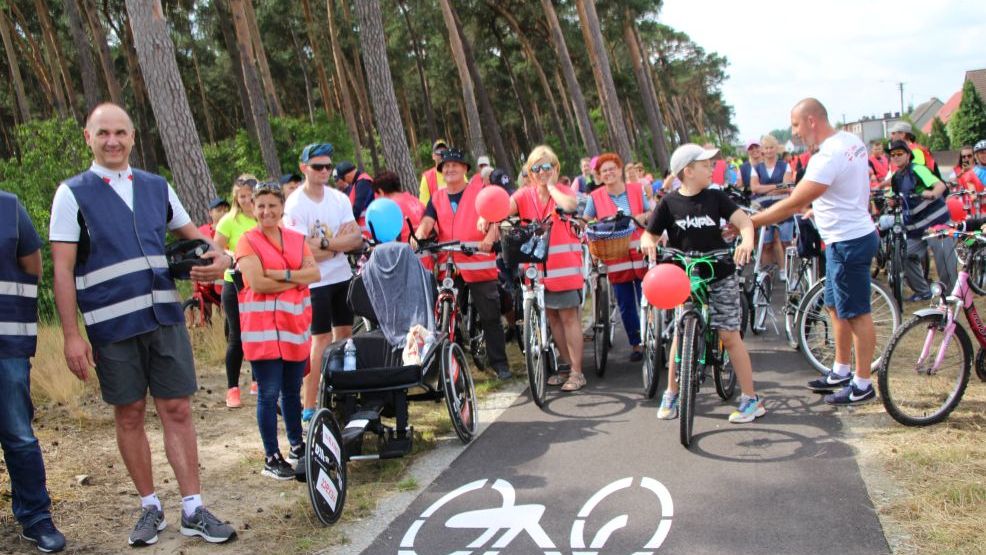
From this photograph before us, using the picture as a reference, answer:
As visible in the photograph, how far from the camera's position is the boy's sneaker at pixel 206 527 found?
439cm

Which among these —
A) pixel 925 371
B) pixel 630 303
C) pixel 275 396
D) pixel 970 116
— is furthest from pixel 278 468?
pixel 970 116

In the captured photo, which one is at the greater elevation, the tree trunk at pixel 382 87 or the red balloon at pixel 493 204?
the tree trunk at pixel 382 87

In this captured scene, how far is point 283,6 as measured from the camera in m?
31.6

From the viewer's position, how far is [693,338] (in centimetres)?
557

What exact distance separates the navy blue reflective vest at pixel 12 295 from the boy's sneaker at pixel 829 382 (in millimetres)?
5282

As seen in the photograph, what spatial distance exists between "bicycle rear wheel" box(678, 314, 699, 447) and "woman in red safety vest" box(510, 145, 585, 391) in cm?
165

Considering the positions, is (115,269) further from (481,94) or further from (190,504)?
(481,94)

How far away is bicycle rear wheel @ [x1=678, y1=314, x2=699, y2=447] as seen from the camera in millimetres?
5355

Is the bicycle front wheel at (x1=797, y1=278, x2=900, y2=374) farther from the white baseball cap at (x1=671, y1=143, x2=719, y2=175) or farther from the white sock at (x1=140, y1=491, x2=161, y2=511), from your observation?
the white sock at (x1=140, y1=491, x2=161, y2=511)

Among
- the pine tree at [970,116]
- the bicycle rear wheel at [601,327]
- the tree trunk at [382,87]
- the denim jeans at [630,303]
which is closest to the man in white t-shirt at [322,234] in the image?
the bicycle rear wheel at [601,327]

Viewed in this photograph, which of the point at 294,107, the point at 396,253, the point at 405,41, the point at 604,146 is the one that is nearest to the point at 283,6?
the point at 405,41

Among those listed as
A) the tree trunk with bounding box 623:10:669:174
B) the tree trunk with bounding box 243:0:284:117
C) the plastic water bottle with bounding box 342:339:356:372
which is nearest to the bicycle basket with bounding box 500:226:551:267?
the plastic water bottle with bounding box 342:339:356:372

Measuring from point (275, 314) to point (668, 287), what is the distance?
8.18 ft

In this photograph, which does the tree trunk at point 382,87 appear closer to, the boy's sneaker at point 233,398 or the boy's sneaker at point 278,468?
the boy's sneaker at point 233,398
